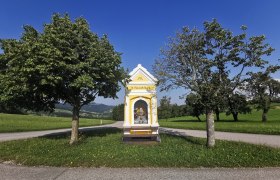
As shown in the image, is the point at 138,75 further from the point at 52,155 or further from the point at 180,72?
the point at 52,155

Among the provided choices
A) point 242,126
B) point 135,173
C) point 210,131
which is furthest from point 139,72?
point 242,126

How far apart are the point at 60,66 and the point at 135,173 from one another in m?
7.96

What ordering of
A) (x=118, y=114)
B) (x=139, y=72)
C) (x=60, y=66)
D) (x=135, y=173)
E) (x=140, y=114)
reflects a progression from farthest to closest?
1. (x=118, y=114)
2. (x=139, y=72)
3. (x=140, y=114)
4. (x=60, y=66)
5. (x=135, y=173)

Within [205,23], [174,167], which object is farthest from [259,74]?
[174,167]

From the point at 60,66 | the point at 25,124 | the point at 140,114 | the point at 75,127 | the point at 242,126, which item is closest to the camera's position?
the point at 60,66

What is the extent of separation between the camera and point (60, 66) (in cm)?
1397

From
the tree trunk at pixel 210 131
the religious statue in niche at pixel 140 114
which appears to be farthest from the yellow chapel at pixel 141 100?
the tree trunk at pixel 210 131

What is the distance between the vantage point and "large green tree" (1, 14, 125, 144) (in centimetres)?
1383

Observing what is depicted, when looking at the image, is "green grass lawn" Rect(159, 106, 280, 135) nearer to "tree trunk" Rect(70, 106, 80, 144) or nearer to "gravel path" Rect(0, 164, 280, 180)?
"gravel path" Rect(0, 164, 280, 180)

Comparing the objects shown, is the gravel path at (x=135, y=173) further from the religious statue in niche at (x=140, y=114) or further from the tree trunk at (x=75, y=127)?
the religious statue in niche at (x=140, y=114)

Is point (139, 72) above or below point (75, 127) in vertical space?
above

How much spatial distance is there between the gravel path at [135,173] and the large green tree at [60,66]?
5600 mm

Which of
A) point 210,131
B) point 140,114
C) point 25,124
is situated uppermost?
point 140,114

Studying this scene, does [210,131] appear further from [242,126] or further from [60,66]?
[242,126]
